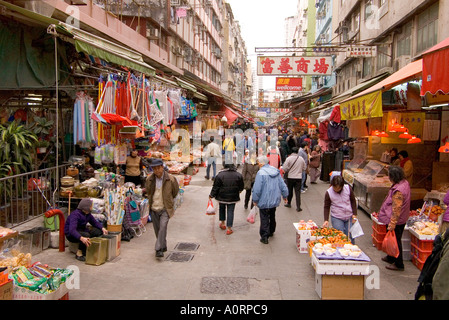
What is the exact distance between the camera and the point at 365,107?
823 centimetres

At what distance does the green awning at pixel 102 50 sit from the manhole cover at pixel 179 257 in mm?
3942

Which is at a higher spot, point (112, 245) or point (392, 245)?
point (392, 245)

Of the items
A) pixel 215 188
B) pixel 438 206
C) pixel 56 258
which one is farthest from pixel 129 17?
pixel 438 206

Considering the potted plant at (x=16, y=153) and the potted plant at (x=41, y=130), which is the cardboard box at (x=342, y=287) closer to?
the potted plant at (x=16, y=153)

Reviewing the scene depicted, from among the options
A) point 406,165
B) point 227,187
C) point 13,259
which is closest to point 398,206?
point 227,187

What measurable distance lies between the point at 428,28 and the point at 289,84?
13.5 m

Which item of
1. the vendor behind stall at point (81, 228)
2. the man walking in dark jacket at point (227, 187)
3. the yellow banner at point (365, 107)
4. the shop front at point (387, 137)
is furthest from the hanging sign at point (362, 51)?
the vendor behind stall at point (81, 228)

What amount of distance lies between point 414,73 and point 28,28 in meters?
7.53

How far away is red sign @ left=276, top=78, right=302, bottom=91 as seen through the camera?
954 inches

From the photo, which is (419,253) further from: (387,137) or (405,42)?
(405,42)

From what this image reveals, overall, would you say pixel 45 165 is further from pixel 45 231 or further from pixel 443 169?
pixel 443 169

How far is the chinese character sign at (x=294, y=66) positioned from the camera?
16.8 metres

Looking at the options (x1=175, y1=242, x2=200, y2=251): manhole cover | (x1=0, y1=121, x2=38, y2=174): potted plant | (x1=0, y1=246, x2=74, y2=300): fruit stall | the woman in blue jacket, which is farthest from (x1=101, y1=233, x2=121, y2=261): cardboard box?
the woman in blue jacket

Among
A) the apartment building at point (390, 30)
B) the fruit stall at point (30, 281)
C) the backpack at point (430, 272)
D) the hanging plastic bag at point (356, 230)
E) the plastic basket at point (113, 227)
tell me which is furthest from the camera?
the apartment building at point (390, 30)
